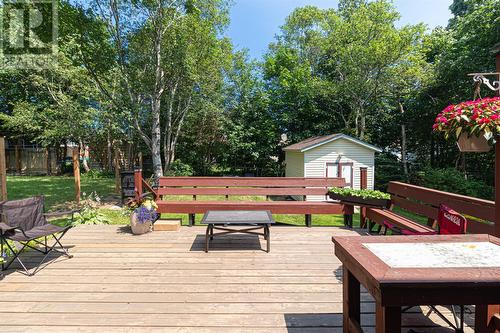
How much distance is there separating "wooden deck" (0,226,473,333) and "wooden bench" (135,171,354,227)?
1128mm

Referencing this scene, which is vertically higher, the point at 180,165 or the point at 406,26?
the point at 406,26

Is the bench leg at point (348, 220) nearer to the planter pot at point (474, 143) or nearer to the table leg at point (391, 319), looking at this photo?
the planter pot at point (474, 143)

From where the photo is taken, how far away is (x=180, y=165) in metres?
16.8

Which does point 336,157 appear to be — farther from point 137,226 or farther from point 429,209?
point 137,226

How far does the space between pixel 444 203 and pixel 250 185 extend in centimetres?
333

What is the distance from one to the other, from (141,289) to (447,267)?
2578mm

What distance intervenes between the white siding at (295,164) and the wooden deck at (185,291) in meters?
9.84

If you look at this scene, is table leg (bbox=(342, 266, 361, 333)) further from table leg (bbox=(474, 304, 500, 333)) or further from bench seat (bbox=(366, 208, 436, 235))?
bench seat (bbox=(366, 208, 436, 235))

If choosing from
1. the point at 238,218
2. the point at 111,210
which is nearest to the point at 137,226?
the point at 238,218

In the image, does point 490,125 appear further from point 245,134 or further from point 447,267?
point 245,134

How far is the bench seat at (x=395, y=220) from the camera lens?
3.71 m

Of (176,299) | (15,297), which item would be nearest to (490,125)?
(176,299)

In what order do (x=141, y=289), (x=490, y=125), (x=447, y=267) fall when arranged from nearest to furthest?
(x=447, y=267), (x=490, y=125), (x=141, y=289)

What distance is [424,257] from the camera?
173 centimetres
